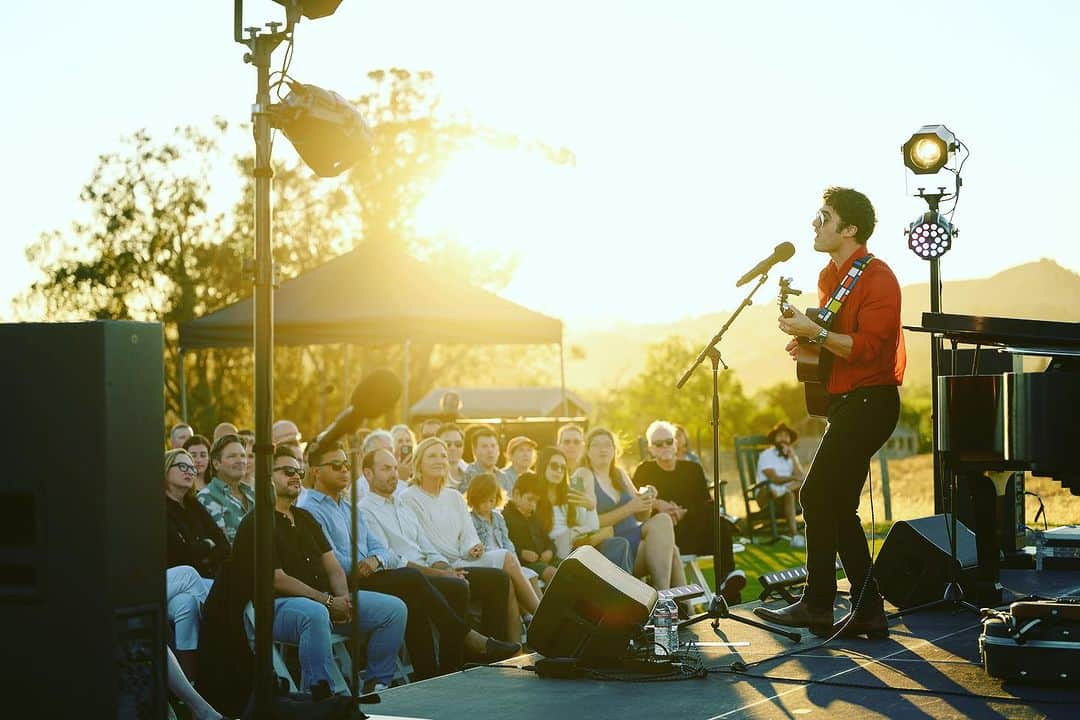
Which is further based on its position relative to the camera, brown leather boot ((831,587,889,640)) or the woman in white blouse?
the woman in white blouse

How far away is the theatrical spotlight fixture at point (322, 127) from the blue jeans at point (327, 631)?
74.2 inches

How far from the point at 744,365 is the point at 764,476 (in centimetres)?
8720

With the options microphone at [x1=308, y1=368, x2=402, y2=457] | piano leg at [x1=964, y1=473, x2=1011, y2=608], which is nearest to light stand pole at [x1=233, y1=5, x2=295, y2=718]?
microphone at [x1=308, y1=368, x2=402, y2=457]

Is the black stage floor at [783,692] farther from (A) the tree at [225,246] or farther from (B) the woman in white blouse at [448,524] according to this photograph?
(A) the tree at [225,246]

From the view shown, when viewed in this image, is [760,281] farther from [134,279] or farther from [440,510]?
[134,279]

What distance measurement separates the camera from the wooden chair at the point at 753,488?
43.3 feet


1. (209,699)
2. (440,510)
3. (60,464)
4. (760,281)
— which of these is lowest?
(209,699)

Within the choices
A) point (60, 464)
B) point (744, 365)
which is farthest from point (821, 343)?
point (744, 365)

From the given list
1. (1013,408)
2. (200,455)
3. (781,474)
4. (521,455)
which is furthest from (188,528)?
(781,474)

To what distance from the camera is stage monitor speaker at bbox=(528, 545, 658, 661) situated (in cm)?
479

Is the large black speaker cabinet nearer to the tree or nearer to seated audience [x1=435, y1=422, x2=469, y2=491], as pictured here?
seated audience [x1=435, y1=422, x2=469, y2=491]

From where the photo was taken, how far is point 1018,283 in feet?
318

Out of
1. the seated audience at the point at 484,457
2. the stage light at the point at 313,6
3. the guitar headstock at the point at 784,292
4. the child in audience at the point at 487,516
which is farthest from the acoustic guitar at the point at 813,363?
the seated audience at the point at 484,457

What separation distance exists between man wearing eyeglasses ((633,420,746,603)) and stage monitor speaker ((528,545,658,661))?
3187 mm
